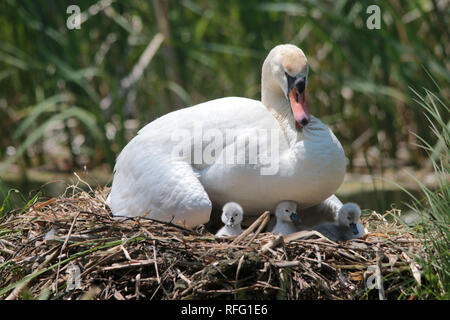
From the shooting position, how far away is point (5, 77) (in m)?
8.72

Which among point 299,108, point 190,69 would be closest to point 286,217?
A: point 299,108

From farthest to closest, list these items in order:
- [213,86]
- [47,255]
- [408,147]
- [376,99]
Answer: [213,86] < [408,147] < [376,99] < [47,255]

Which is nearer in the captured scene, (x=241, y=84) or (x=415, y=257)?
(x=415, y=257)

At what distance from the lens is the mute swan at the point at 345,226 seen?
176 inches

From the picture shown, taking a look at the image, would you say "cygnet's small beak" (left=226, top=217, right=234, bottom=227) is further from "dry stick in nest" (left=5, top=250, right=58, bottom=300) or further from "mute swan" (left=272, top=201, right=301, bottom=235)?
"dry stick in nest" (left=5, top=250, right=58, bottom=300)

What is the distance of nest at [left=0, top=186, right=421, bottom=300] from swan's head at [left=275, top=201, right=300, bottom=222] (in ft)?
0.70

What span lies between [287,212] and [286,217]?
3 cm

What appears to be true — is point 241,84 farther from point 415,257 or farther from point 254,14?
point 415,257

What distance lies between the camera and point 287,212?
171 inches

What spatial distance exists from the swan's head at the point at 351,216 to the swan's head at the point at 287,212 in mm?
350

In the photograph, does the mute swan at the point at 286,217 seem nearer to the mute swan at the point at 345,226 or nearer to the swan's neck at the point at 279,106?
the mute swan at the point at 345,226

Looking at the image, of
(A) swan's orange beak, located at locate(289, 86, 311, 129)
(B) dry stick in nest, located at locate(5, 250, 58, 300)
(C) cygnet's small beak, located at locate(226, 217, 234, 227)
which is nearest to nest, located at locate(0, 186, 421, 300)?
(B) dry stick in nest, located at locate(5, 250, 58, 300)

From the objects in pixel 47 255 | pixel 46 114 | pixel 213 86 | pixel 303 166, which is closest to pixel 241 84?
pixel 213 86
